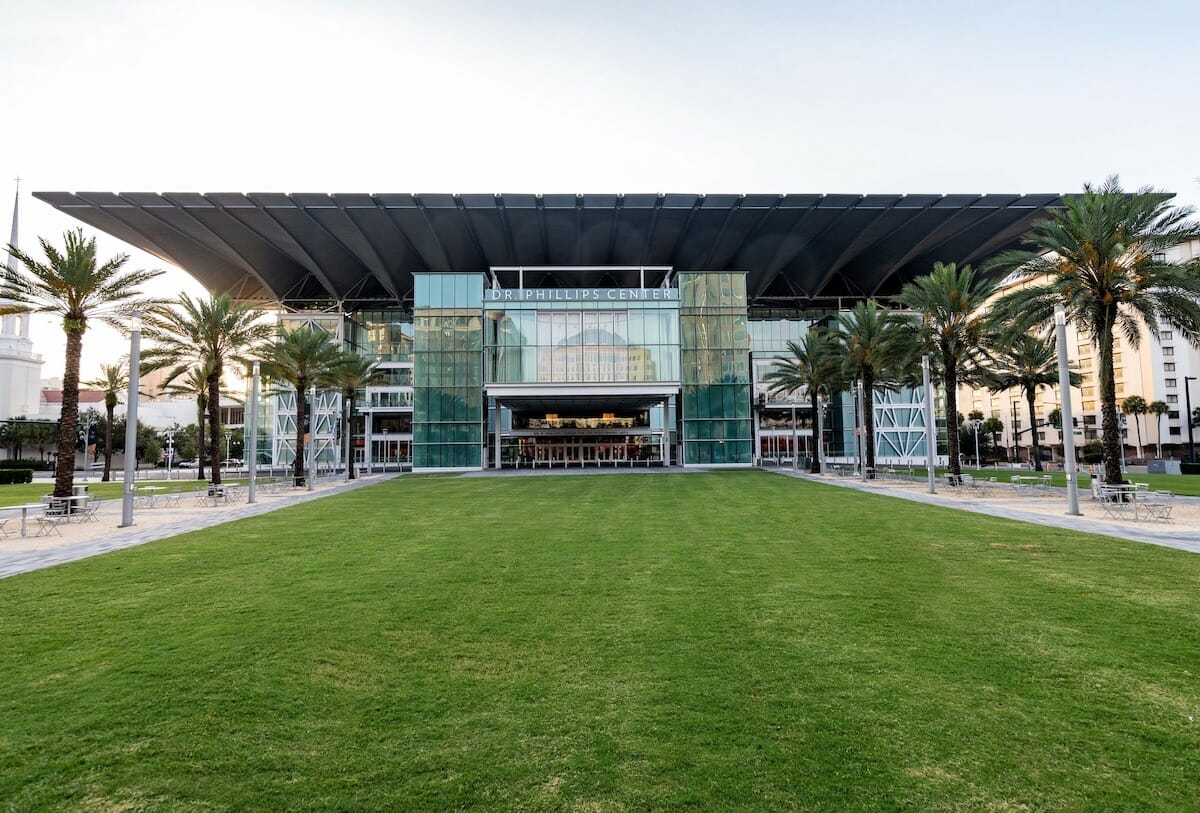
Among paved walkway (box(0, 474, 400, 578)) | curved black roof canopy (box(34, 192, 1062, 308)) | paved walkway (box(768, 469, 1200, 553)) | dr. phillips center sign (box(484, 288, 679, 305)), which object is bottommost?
paved walkway (box(768, 469, 1200, 553))

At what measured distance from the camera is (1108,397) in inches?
820

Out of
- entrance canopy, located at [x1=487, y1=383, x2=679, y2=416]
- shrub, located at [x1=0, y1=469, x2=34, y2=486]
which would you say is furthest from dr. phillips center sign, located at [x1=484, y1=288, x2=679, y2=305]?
shrub, located at [x1=0, y1=469, x2=34, y2=486]

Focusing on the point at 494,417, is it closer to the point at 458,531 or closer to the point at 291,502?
the point at 291,502

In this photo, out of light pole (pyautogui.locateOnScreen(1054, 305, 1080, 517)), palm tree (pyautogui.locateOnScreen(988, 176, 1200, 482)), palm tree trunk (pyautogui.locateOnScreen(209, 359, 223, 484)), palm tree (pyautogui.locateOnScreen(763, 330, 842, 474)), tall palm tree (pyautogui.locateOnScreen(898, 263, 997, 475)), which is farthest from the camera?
palm tree (pyautogui.locateOnScreen(763, 330, 842, 474))

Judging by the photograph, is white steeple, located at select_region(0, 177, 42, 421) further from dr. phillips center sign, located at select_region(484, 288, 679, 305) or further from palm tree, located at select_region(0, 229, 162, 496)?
palm tree, located at select_region(0, 229, 162, 496)

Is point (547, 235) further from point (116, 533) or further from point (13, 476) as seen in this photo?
point (116, 533)

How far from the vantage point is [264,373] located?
114 ft

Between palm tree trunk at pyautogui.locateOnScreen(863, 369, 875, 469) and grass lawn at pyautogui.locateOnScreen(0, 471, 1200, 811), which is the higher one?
palm tree trunk at pyautogui.locateOnScreen(863, 369, 875, 469)

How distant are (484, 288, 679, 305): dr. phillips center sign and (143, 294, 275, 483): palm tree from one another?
873 inches

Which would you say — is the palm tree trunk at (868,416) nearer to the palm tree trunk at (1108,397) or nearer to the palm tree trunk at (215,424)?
the palm tree trunk at (1108,397)

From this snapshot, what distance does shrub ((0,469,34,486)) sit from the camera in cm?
3900

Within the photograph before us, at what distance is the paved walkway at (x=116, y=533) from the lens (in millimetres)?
11727

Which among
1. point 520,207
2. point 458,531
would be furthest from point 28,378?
point 458,531

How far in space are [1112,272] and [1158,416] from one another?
262 ft
